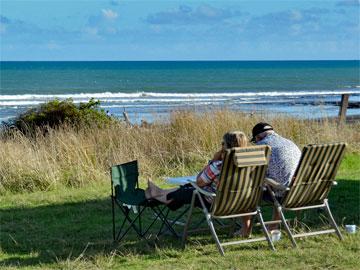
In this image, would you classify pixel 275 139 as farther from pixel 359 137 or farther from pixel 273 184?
pixel 359 137

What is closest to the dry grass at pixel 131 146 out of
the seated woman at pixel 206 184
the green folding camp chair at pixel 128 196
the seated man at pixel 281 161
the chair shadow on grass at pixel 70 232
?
the chair shadow on grass at pixel 70 232

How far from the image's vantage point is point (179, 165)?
11594mm

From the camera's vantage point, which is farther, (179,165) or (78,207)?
(179,165)

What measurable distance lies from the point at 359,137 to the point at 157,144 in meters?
4.07

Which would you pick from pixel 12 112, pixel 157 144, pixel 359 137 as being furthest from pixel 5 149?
pixel 12 112

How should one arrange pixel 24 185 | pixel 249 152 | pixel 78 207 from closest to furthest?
1. pixel 249 152
2. pixel 78 207
3. pixel 24 185

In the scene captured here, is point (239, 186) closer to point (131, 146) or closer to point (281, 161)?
point (281, 161)

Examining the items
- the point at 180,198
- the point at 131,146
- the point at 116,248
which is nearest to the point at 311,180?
the point at 180,198

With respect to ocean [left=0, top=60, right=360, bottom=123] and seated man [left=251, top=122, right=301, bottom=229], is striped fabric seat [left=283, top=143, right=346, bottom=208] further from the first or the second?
ocean [left=0, top=60, right=360, bottom=123]

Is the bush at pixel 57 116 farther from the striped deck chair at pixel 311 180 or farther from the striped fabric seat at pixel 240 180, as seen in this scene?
the striped fabric seat at pixel 240 180

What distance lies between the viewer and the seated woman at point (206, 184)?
6.38m

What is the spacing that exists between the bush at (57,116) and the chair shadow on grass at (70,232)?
5.50 meters

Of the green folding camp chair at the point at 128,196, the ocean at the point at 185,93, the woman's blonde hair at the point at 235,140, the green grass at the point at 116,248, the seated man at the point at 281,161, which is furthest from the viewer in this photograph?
the ocean at the point at 185,93

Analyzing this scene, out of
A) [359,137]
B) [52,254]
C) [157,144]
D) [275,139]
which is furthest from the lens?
[359,137]
